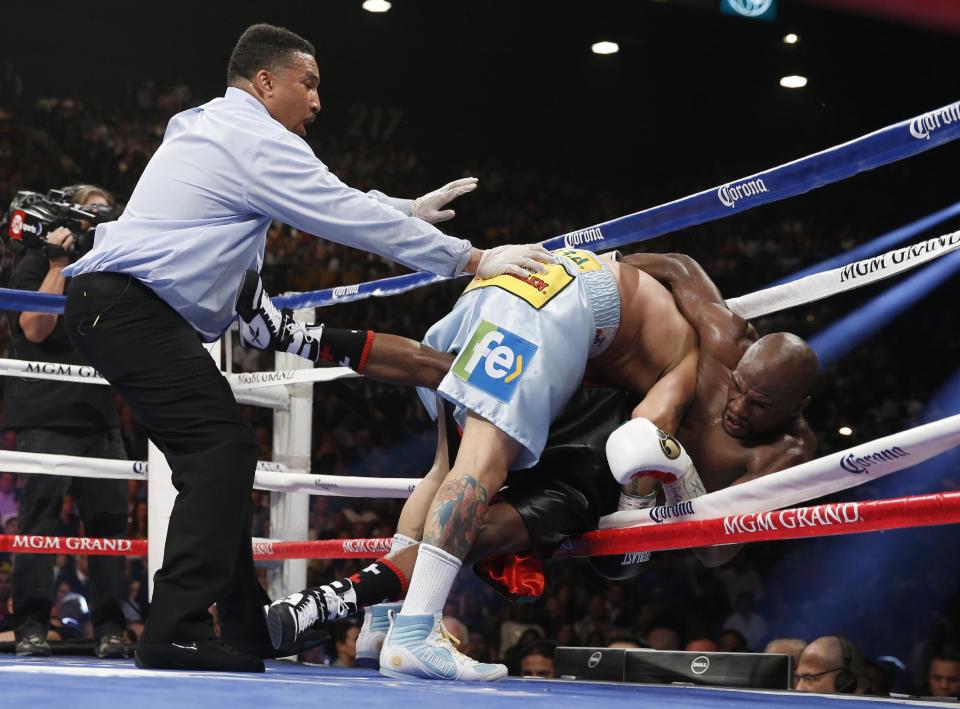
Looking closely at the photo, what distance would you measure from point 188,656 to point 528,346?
2.14 ft

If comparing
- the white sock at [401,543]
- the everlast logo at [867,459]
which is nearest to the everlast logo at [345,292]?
the white sock at [401,543]

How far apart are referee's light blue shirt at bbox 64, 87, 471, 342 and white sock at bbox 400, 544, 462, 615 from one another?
1.40ft

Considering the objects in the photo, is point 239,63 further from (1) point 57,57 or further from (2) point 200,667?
(1) point 57,57

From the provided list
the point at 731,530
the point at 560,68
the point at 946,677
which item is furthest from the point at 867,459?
the point at 560,68

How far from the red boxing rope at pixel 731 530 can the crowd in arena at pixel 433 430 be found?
207cm

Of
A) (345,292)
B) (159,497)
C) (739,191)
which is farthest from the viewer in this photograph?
(345,292)

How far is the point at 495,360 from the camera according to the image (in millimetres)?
1745

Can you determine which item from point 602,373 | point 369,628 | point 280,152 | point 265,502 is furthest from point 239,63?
point 265,502

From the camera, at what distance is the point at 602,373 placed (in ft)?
6.55

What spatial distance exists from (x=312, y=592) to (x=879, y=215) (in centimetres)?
699

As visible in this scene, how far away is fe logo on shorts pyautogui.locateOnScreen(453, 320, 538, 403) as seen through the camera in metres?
1.72

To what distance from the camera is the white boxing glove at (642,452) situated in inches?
67.3

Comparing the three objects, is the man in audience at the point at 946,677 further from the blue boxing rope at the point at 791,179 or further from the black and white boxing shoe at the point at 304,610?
the black and white boxing shoe at the point at 304,610

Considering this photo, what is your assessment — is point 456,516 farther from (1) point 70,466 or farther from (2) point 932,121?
(1) point 70,466
